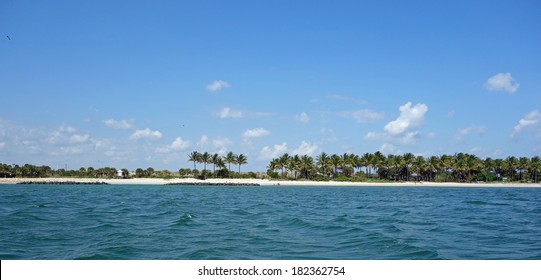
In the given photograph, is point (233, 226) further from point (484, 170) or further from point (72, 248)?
point (484, 170)

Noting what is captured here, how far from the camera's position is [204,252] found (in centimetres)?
1753

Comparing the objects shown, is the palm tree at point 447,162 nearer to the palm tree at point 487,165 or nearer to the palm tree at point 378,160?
the palm tree at point 487,165

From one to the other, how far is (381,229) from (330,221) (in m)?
5.10

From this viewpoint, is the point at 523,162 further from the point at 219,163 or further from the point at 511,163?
the point at 219,163

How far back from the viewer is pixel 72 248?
726 inches

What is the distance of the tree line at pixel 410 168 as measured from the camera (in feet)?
543

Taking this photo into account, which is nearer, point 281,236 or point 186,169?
point 281,236

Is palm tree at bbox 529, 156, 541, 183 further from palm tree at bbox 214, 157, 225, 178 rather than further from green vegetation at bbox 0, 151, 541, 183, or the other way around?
palm tree at bbox 214, 157, 225, 178

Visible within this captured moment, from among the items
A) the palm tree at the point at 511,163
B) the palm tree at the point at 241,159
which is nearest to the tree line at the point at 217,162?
the palm tree at the point at 241,159

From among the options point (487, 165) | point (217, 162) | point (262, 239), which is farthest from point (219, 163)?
point (262, 239)

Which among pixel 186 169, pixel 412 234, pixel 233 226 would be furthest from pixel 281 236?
pixel 186 169

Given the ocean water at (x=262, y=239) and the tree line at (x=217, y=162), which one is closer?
the ocean water at (x=262, y=239)
